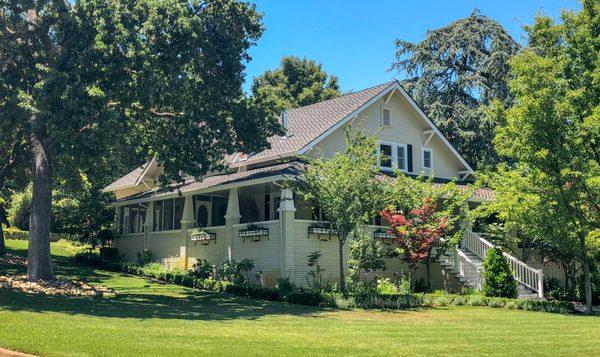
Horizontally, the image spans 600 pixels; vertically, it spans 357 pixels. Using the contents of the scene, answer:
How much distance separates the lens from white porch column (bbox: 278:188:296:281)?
2238 cm

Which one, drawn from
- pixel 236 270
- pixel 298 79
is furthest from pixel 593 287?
pixel 298 79

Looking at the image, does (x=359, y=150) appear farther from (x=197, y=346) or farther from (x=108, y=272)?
(x=108, y=272)

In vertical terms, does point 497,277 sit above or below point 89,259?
below

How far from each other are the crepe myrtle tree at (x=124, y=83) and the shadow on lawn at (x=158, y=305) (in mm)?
3191

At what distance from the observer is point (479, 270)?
2458 cm

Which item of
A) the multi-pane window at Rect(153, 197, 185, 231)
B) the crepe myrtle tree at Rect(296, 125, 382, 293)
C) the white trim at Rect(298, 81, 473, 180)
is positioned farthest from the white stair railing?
the multi-pane window at Rect(153, 197, 185, 231)

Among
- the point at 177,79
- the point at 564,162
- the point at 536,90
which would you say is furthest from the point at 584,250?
the point at 177,79

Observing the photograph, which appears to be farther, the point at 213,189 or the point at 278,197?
the point at 278,197

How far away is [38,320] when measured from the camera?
12.8 meters

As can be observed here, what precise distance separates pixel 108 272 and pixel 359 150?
1537 cm

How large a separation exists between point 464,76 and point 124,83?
29.7 m

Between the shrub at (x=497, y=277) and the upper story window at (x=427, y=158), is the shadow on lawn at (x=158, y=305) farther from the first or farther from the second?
the upper story window at (x=427, y=158)

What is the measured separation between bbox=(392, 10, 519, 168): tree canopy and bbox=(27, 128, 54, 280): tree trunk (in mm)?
27304

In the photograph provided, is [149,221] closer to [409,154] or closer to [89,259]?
[89,259]
